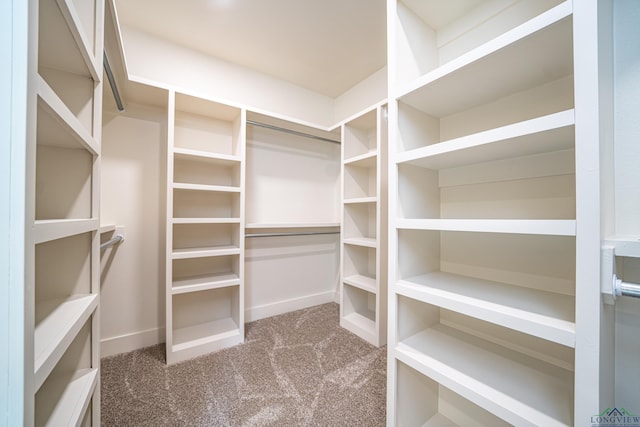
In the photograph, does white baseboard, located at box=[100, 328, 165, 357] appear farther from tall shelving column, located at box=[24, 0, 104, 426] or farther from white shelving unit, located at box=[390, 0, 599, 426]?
white shelving unit, located at box=[390, 0, 599, 426]

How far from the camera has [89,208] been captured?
0.82 metres

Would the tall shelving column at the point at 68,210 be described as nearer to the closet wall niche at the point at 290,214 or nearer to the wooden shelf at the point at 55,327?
the wooden shelf at the point at 55,327

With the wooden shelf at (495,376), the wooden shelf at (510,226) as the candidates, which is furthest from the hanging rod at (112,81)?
the wooden shelf at (495,376)

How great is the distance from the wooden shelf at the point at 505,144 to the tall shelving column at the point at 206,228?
136 cm

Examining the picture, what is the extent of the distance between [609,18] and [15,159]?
1.39 metres

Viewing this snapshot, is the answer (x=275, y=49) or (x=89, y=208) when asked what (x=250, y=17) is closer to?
(x=275, y=49)

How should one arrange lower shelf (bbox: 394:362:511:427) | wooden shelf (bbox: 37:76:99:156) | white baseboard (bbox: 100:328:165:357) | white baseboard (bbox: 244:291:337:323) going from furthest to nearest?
white baseboard (bbox: 244:291:337:323) → white baseboard (bbox: 100:328:165:357) → lower shelf (bbox: 394:362:511:427) → wooden shelf (bbox: 37:76:99:156)

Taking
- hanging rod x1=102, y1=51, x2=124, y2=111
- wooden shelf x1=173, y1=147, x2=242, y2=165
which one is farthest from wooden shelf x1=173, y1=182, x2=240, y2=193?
hanging rod x1=102, y1=51, x2=124, y2=111

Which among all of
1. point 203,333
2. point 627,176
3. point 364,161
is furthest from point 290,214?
point 627,176

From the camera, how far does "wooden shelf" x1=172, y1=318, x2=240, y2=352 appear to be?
1.59 m

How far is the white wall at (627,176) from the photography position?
0.61 m

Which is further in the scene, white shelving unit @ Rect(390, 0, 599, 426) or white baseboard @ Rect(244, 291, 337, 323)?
→ white baseboard @ Rect(244, 291, 337, 323)

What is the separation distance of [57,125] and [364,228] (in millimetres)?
2012

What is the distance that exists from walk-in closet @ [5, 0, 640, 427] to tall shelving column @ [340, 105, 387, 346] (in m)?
0.02
